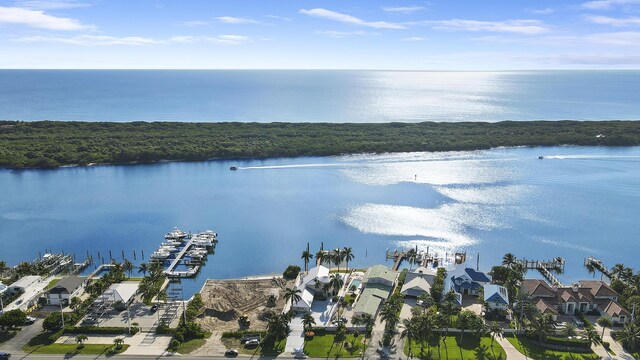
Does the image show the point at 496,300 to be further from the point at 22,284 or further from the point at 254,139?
the point at 254,139

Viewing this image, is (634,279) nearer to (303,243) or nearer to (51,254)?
(303,243)

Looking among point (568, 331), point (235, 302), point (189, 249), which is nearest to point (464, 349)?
point (568, 331)

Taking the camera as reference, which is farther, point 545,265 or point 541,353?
point 545,265

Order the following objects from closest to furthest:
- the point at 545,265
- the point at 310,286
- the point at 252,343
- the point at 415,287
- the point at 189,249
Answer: the point at 252,343
the point at 415,287
the point at 310,286
the point at 545,265
the point at 189,249

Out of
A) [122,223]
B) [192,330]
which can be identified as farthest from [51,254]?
[192,330]

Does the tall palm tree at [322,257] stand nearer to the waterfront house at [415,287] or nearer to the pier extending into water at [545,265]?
the waterfront house at [415,287]

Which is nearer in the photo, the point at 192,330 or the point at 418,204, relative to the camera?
the point at 192,330
